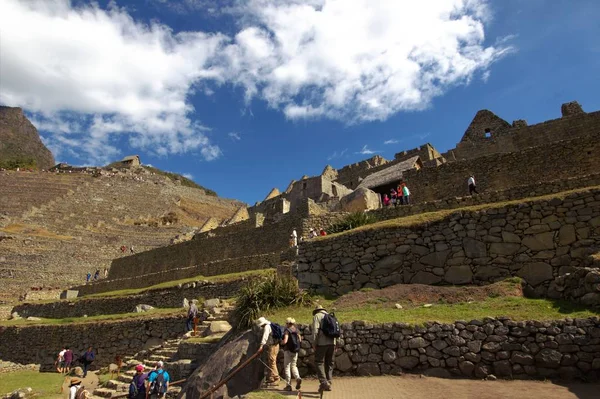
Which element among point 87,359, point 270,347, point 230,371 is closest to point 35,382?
point 87,359

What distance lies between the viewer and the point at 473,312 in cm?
912

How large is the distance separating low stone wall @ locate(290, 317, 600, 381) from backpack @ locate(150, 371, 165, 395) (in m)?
3.46

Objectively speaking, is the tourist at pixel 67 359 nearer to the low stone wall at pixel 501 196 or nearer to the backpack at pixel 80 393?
the backpack at pixel 80 393

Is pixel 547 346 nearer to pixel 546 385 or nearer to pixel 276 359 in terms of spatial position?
pixel 546 385

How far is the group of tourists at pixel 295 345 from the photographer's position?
782 cm

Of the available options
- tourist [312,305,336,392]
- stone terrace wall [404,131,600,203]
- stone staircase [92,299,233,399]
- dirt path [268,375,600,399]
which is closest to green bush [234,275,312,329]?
stone staircase [92,299,233,399]

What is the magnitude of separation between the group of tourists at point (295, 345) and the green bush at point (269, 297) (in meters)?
3.01

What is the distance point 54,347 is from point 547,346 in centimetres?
2437

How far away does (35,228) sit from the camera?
5550cm

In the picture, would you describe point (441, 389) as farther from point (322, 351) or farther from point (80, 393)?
point (80, 393)

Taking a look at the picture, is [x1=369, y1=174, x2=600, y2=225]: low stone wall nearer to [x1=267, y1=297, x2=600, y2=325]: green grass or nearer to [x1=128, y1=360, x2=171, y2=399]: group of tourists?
[x1=267, y1=297, x2=600, y2=325]: green grass

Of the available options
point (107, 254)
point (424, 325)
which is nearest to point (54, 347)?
point (424, 325)

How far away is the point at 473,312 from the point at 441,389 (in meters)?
2.43

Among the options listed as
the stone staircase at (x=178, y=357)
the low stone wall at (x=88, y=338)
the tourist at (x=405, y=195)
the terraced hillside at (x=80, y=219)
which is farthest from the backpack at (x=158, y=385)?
the terraced hillside at (x=80, y=219)
